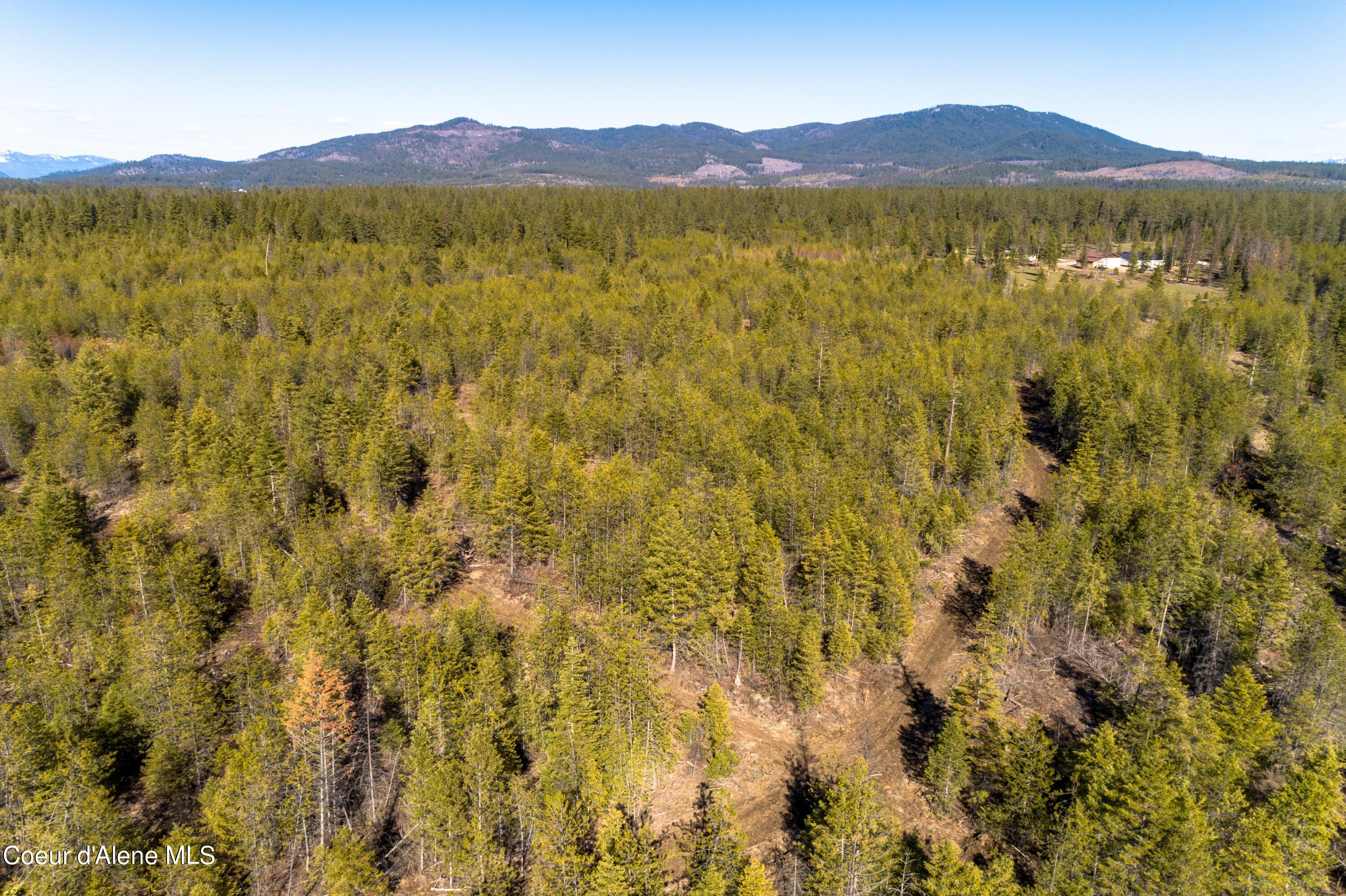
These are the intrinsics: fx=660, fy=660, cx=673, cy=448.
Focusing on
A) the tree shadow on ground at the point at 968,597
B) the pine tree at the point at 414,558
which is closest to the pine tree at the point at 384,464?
the pine tree at the point at 414,558

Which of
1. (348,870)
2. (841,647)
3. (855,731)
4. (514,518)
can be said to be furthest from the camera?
(514,518)

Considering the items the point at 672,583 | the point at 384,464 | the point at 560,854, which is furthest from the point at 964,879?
the point at 384,464

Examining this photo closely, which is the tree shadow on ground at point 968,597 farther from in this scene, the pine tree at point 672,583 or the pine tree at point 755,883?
the pine tree at point 755,883

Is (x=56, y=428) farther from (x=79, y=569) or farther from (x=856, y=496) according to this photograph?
(x=856, y=496)

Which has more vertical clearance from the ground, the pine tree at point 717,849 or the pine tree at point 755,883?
the pine tree at point 755,883

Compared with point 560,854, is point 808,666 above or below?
above

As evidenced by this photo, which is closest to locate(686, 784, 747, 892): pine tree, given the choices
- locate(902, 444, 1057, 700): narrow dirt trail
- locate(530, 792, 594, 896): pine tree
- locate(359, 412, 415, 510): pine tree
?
locate(530, 792, 594, 896): pine tree

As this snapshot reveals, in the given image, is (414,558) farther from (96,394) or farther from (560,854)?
(96,394)
